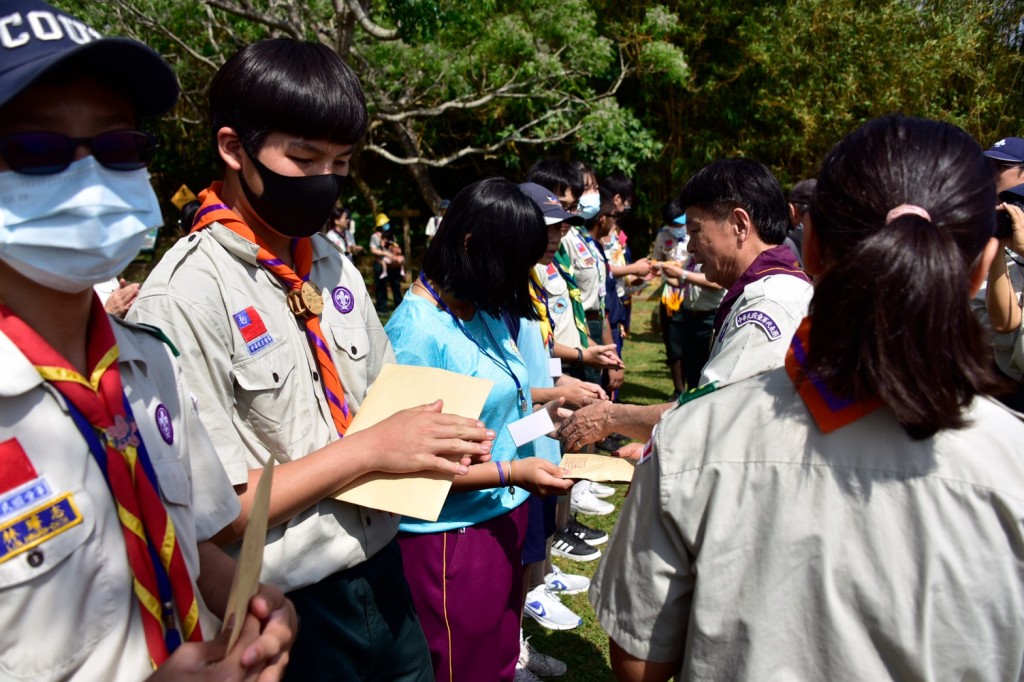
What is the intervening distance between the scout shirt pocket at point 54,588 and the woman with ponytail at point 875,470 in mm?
893

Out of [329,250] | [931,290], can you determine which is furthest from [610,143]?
[931,290]

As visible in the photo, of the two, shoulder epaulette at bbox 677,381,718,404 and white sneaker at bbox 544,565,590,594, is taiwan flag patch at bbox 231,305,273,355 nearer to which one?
shoulder epaulette at bbox 677,381,718,404

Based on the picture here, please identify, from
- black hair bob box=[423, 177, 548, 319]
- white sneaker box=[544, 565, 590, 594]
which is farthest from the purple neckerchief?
white sneaker box=[544, 565, 590, 594]

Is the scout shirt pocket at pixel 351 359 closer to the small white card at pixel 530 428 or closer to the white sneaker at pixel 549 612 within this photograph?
the small white card at pixel 530 428

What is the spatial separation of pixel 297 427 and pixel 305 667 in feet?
1.93

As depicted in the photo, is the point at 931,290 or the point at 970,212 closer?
the point at 931,290

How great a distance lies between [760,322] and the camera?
2506mm

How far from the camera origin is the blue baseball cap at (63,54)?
1.05 m

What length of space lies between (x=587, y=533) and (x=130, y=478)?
425cm

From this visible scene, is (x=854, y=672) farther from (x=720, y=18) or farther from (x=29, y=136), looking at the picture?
(x=720, y=18)

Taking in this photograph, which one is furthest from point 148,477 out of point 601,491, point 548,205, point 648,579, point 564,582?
point 601,491

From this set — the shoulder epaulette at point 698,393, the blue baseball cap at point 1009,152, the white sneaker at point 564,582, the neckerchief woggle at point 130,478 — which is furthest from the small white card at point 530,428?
the blue baseball cap at point 1009,152

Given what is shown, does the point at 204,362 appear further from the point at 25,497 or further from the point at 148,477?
the point at 25,497

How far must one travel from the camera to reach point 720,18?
15500 mm
